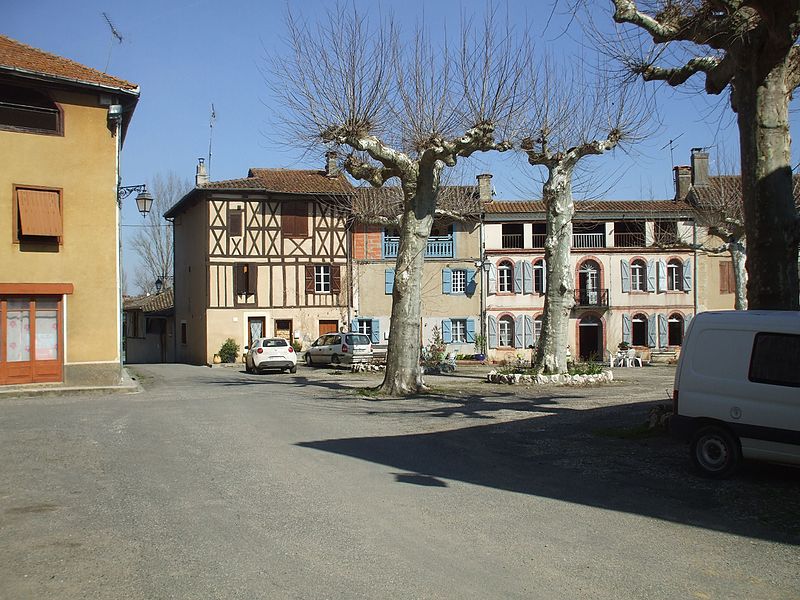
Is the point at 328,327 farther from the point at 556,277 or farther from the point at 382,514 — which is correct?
the point at 382,514

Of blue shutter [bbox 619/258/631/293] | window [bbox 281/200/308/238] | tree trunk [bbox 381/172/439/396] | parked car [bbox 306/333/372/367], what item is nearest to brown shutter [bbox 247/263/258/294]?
window [bbox 281/200/308/238]

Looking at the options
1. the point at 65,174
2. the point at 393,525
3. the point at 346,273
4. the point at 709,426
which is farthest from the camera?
the point at 346,273

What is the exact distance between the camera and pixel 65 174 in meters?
19.4

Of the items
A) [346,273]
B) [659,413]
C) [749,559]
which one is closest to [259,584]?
[749,559]

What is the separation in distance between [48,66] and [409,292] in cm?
1121

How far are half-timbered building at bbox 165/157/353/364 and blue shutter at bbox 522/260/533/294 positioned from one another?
972 cm

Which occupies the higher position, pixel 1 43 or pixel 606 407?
pixel 1 43

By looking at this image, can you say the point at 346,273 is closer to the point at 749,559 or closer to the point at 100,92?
the point at 100,92

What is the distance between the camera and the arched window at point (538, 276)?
41.5 meters

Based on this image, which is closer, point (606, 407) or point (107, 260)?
point (606, 407)

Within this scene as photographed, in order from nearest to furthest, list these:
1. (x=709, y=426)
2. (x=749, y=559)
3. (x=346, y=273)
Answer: (x=749, y=559) → (x=709, y=426) → (x=346, y=273)

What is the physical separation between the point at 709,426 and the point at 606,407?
22.0ft

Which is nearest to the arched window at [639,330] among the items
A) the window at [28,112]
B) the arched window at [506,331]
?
the arched window at [506,331]

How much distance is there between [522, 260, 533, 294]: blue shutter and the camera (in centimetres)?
4122
